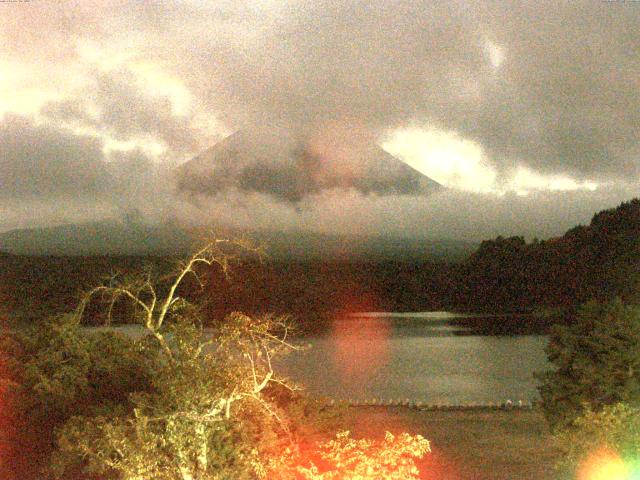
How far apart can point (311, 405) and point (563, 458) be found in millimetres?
3861

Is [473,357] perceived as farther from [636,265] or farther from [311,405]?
[311,405]

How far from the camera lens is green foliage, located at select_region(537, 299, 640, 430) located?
11555mm

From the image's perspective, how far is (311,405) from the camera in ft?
40.1

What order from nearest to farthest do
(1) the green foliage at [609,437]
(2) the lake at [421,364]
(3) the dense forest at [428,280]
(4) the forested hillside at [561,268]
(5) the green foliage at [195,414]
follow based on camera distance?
(5) the green foliage at [195,414] < (1) the green foliage at [609,437] < (2) the lake at [421,364] < (3) the dense forest at [428,280] < (4) the forested hillside at [561,268]

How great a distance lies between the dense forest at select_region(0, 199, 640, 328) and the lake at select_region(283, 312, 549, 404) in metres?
6.27

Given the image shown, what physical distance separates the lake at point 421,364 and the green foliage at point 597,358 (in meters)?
6.68

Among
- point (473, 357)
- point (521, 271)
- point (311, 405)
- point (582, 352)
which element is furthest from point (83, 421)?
point (521, 271)

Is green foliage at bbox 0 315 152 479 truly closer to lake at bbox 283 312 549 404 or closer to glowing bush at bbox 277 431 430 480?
glowing bush at bbox 277 431 430 480

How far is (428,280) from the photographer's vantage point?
235ft

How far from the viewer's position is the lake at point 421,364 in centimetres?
2742

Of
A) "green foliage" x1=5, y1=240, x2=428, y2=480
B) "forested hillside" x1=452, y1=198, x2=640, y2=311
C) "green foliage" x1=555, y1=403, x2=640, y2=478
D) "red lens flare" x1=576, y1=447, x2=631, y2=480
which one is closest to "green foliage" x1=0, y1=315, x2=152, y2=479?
"green foliage" x1=5, y1=240, x2=428, y2=480

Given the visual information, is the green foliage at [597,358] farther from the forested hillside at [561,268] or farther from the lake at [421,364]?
the forested hillside at [561,268]

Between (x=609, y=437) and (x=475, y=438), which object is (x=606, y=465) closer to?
(x=609, y=437)

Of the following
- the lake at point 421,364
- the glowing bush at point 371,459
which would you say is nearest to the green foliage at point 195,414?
the glowing bush at point 371,459
